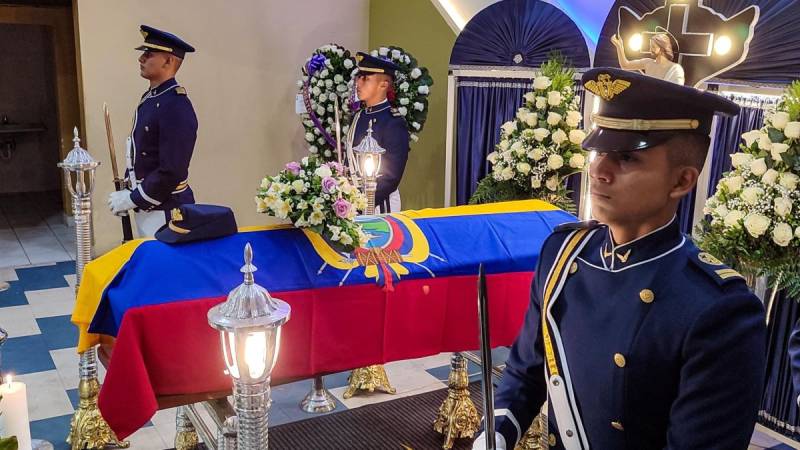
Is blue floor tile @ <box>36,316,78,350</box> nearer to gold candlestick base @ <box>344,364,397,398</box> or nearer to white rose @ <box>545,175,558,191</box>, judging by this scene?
gold candlestick base @ <box>344,364,397,398</box>

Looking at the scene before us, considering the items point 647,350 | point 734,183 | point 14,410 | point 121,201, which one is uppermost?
point 734,183

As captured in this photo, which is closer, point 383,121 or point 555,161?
point 555,161

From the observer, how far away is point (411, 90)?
232 inches

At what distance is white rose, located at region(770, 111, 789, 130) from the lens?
Answer: 10.2 ft

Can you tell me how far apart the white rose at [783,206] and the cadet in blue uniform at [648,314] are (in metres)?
1.87

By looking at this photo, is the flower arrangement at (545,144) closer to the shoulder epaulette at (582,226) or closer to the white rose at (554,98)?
the white rose at (554,98)

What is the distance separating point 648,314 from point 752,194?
205 centimetres

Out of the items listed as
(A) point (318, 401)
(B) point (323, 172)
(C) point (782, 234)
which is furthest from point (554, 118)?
(A) point (318, 401)

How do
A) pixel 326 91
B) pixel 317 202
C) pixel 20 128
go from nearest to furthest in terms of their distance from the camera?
pixel 317 202
pixel 326 91
pixel 20 128

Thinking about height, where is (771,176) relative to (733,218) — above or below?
above

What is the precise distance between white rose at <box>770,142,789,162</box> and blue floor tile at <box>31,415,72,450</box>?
130 inches

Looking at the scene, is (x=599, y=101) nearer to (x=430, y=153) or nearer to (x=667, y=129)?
(x=667, y=129)

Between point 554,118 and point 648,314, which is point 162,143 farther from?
point 648,314

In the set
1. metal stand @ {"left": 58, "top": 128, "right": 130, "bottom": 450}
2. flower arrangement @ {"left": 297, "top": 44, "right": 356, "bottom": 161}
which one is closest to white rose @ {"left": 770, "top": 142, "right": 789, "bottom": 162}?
metal stand @ {"left": 58, "top": 128, "right": 130, "bottom": 450}
